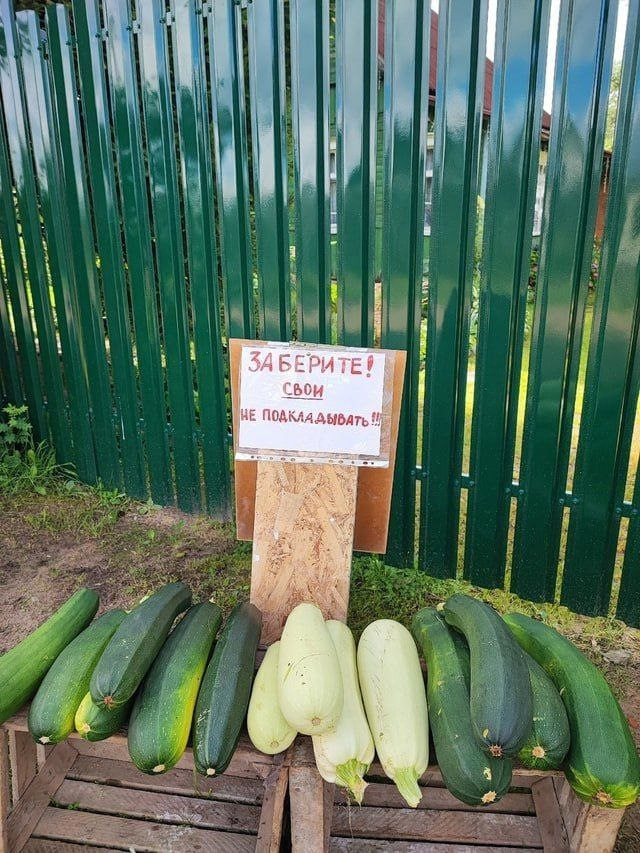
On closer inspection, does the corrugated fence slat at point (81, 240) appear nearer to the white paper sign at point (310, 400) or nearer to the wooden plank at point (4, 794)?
the white paper sign at point (310, 400)

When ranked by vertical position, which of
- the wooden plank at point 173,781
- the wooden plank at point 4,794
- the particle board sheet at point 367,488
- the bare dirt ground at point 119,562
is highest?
the particle board sheet at point 367,488

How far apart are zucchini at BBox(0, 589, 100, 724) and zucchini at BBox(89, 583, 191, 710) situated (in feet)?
0.79

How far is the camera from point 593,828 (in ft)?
5.81

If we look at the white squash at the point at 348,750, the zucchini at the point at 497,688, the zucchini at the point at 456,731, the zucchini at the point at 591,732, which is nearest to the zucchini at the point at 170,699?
the white squash at the point at 348,750

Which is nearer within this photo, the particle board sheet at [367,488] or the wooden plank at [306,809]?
the wooden plank at [306,809]

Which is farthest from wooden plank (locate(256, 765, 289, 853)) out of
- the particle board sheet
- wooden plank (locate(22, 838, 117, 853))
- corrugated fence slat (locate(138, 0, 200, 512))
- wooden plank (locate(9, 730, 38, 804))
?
corrugated fence slat (locate(138, 0, 200, 512))

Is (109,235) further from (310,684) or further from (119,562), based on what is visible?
(310,684)

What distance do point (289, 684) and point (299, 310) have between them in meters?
2.15

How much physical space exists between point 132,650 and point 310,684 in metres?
0.58

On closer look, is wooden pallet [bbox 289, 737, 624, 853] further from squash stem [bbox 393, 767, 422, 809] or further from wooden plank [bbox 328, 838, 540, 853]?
squash stem [bbox 393, 767, 422, 809]

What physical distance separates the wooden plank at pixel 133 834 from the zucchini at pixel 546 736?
962mm

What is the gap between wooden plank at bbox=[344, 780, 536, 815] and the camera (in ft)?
6.97

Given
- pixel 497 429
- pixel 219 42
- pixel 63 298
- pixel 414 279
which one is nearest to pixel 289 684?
pixel 497 429

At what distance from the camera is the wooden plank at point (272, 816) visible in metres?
1.80
